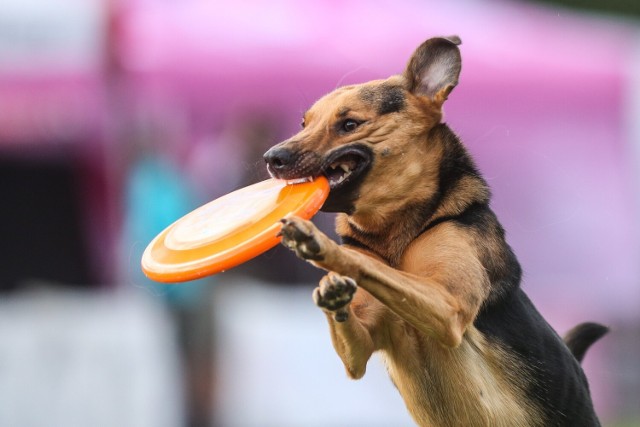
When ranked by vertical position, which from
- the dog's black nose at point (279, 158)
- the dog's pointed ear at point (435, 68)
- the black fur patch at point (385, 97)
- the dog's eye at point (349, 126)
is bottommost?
the dog's black nose at point (279, 158)

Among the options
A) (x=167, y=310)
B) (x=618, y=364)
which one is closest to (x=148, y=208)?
(x=167, y=310)

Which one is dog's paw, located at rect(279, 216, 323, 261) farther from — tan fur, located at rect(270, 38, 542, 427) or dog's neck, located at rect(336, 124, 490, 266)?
dog's neck, located at rect(336, 124, 490, 266)

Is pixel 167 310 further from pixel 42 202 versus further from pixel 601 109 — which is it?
pixel 601 109

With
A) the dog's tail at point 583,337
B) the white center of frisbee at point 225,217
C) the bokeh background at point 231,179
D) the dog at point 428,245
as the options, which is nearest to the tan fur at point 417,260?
the dog at point 428,245

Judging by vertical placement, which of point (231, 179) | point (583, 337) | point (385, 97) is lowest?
point (231, 179)

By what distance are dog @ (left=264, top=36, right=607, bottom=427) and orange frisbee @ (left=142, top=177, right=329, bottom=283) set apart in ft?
0.45

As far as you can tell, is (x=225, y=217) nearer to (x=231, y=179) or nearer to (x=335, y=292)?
(x=335, y=292)

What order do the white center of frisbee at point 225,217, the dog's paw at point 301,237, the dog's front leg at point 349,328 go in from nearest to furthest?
1. the dog's paw at point 301,237
2. the dog's front leg at point 349,328
3. the white center of frisbee at point 225,217

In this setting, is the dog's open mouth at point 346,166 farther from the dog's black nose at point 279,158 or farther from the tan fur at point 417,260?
the dog's black nose at point 279,158

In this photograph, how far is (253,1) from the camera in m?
12.4

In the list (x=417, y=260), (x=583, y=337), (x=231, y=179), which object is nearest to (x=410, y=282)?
(x=417, y=260)

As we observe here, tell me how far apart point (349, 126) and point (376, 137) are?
12 cm

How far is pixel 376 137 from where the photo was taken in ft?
16.4

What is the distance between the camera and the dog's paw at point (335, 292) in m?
4.30
